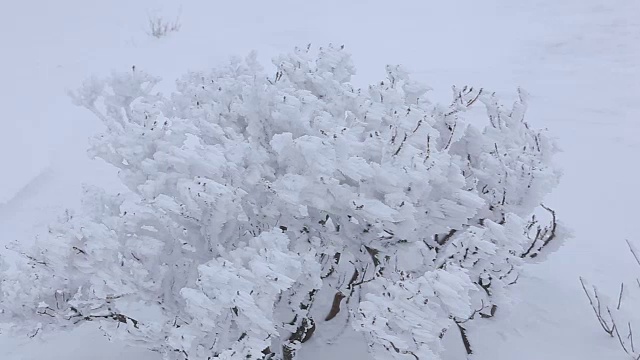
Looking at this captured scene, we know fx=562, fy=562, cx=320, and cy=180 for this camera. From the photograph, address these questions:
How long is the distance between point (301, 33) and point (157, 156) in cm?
582

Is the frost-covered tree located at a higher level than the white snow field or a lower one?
higher

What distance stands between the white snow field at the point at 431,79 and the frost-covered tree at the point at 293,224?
45cm

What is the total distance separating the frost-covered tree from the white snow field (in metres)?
0.45

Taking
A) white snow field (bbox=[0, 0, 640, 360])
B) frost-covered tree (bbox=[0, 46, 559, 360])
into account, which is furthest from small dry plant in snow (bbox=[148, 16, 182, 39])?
frost-covered tree (bbox=[0, 46, 559, 360])

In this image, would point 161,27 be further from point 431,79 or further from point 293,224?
point 293,224

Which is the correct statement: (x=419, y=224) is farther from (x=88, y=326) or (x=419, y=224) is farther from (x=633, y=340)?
(x=88, y=326)

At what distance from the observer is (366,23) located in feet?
25.6

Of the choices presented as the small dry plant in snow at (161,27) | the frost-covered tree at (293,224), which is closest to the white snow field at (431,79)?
the small dry plant in snow at (161,27)

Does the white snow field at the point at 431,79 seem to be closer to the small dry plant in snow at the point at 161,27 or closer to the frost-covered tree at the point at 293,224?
the small dry plant in snow at the point at 161,27

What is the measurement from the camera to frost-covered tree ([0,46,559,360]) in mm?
1693

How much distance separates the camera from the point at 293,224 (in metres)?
2.16

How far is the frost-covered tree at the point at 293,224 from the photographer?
1693 millimetres

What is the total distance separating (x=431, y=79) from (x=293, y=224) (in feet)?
13.8

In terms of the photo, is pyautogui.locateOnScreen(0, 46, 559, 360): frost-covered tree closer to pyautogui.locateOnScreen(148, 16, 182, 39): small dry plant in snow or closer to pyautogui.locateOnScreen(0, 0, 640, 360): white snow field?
pyautogui.locateOnScreen(0, 0, 640, 360): white snow field
